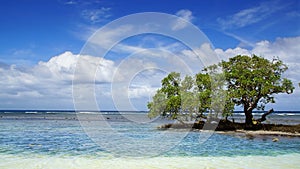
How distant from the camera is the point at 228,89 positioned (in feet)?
105

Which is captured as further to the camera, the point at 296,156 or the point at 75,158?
the point at 296,156

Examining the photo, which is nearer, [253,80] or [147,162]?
[147,162]

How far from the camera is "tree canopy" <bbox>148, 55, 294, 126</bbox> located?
3033 centimetres

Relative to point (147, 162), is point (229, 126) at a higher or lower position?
higher

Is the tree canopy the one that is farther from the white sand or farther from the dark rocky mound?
the white sand

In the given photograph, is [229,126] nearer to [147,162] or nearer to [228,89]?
[228,89]

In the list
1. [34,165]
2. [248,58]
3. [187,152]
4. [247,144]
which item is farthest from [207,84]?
[34,165]

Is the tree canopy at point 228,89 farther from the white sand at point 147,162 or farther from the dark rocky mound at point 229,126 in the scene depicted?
the white sand at point 147,162

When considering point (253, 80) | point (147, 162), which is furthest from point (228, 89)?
point (147, 162)

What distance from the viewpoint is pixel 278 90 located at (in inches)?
1181

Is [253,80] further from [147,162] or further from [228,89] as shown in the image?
[147,162]

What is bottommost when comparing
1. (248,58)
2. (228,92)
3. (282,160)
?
Result: (282,160)

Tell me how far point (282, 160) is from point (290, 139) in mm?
10373

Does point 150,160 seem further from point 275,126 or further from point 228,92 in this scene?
point 275,126
